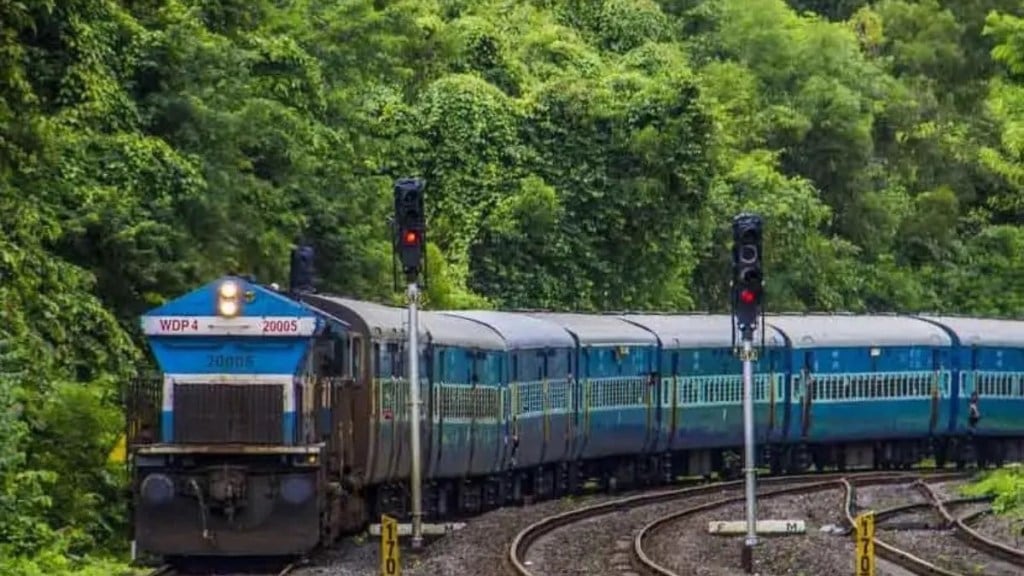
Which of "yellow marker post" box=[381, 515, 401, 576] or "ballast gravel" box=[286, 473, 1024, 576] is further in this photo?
"ballast gravel" box=[286, 473, 1024, 576]

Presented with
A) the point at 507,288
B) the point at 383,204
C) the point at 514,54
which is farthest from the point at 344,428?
the point at 514,54

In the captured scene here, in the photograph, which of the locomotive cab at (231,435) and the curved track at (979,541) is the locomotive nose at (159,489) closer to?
the locomotive cab at (231,435)

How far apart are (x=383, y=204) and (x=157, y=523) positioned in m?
22.4

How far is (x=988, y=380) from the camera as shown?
42406 mm

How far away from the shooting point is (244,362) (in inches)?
795

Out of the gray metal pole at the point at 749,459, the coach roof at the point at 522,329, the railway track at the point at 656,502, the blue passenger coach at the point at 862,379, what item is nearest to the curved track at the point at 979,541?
the gray metal pole at the point at 749,459

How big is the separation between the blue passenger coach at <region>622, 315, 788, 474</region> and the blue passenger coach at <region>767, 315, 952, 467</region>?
2.29 ft

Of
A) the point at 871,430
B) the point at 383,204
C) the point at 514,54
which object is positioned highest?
the point at 514,54

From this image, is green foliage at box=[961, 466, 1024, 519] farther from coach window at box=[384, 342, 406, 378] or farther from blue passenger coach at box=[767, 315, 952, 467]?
coach window at box=[384, 342, 406, 378]

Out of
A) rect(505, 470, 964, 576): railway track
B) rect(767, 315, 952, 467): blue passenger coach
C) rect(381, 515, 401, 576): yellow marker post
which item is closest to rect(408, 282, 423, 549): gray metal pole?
rect(505, 470, 964, 576): railway track

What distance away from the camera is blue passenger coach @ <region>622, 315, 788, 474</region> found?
37406mm

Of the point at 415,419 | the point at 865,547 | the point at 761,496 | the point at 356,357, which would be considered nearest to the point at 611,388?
the point at 761,496

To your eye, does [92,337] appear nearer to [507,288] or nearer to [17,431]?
[17,431]

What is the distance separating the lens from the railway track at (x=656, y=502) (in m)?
21.2
